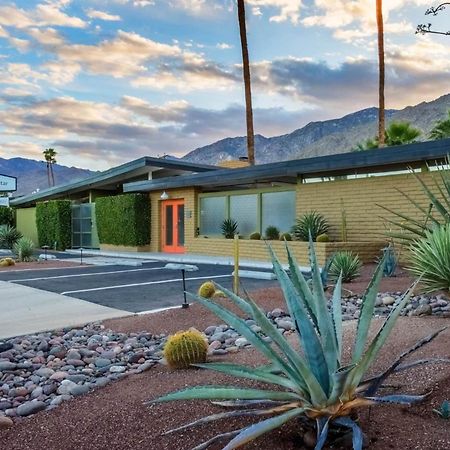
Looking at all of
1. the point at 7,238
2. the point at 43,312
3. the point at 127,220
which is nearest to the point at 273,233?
the point at 127,220

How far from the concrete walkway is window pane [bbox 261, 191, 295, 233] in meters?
10.3

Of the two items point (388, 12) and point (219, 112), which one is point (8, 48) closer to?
point (388, 12)

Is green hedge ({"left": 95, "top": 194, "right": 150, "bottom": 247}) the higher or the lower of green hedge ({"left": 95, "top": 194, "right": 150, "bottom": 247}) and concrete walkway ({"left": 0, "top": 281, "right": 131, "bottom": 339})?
the higher

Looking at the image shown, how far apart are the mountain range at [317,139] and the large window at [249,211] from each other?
273ft

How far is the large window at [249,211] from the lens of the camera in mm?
19891

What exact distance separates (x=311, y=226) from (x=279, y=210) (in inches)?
105

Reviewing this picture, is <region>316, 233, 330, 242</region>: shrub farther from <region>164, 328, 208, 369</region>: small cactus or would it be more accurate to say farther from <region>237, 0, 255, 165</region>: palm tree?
<region>164, 328, 208, 369</region>: small cactus

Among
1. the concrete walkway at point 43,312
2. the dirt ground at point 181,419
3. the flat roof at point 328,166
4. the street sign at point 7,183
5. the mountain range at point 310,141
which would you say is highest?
the mountain range at point 310,141

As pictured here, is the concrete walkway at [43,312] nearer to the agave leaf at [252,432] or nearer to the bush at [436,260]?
the bush at [436,260]

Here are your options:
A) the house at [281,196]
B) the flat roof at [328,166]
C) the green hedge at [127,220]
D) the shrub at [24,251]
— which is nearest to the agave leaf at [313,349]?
the house at [281,196]

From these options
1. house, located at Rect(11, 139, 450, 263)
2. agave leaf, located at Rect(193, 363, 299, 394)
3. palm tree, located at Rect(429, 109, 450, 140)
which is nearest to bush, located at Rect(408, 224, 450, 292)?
agave leaf, located at Rect(193, 363, 299, 394)

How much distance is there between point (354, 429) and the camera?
8.97 feet

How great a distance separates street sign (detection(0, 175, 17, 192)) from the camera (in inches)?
2436

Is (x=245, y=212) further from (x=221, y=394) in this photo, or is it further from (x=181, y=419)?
(x=221, y=394)
